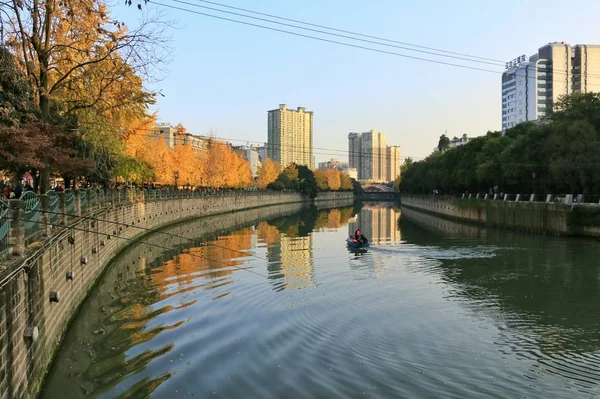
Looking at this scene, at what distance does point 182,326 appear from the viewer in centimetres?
1409

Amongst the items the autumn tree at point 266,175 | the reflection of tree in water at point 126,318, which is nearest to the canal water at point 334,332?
the reflection of tree in water at point 126,318

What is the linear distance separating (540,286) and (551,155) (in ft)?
92.4

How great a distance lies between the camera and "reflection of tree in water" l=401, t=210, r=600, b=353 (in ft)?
46.7

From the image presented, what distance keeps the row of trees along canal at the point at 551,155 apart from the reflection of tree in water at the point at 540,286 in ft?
24.6

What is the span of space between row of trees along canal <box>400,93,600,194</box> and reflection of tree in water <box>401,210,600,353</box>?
7.51 meters

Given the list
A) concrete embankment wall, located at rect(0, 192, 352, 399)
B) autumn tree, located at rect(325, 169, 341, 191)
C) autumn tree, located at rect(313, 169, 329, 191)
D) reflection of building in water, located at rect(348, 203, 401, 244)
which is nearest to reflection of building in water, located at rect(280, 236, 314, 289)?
reflection of building in water, located at rect(348, 203, 401, 244)

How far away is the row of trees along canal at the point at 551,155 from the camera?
40.4m

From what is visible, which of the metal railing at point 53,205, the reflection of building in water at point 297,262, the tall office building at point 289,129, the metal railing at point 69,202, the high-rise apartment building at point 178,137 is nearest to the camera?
the metal railing at point 53,205

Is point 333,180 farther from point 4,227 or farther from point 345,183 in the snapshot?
point 4,227

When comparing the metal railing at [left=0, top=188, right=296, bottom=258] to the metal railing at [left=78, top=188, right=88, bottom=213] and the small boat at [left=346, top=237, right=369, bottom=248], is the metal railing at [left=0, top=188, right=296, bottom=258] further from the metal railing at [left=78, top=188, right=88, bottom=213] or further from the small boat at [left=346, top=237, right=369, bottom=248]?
the small boat at [left=346, top=237, right=369, bottom=248]

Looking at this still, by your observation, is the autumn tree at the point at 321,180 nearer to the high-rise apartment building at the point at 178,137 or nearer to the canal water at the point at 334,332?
the high-rise apartment building at the point at 178,137

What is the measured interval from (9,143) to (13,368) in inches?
354

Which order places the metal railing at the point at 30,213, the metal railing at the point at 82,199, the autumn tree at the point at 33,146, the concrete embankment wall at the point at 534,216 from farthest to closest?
the concrete embankment wall at the point at 534,216 < the metal railing at the point at 82,199 < the autumn tree at the point at 33,146 < the metal railing at the point at 30,213

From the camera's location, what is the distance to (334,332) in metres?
13.8
